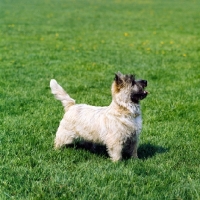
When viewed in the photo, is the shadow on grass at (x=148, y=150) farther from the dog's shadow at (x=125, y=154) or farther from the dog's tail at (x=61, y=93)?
the dog's tail at (x=61, y=93)

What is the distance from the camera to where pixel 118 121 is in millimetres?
4855

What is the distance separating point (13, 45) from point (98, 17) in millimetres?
11100

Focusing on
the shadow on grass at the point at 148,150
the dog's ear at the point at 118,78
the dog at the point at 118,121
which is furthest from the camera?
the shadow on grass at the point at 148,150

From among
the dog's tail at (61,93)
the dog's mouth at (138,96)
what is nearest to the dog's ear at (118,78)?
the dog's mouth at (138,96)

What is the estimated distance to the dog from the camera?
4816 mm

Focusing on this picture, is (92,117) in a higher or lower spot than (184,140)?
higher

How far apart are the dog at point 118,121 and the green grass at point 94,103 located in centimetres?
27

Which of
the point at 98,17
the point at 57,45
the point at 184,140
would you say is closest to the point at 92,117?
the point at 184,140

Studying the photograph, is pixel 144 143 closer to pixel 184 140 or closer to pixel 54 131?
pixel 184 140

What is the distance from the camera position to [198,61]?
1139 centimetres

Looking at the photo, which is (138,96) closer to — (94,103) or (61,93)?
(61,93)

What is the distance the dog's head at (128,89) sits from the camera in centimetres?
477

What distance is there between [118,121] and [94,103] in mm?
2677

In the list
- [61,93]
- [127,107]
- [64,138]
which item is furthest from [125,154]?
[61,93]
